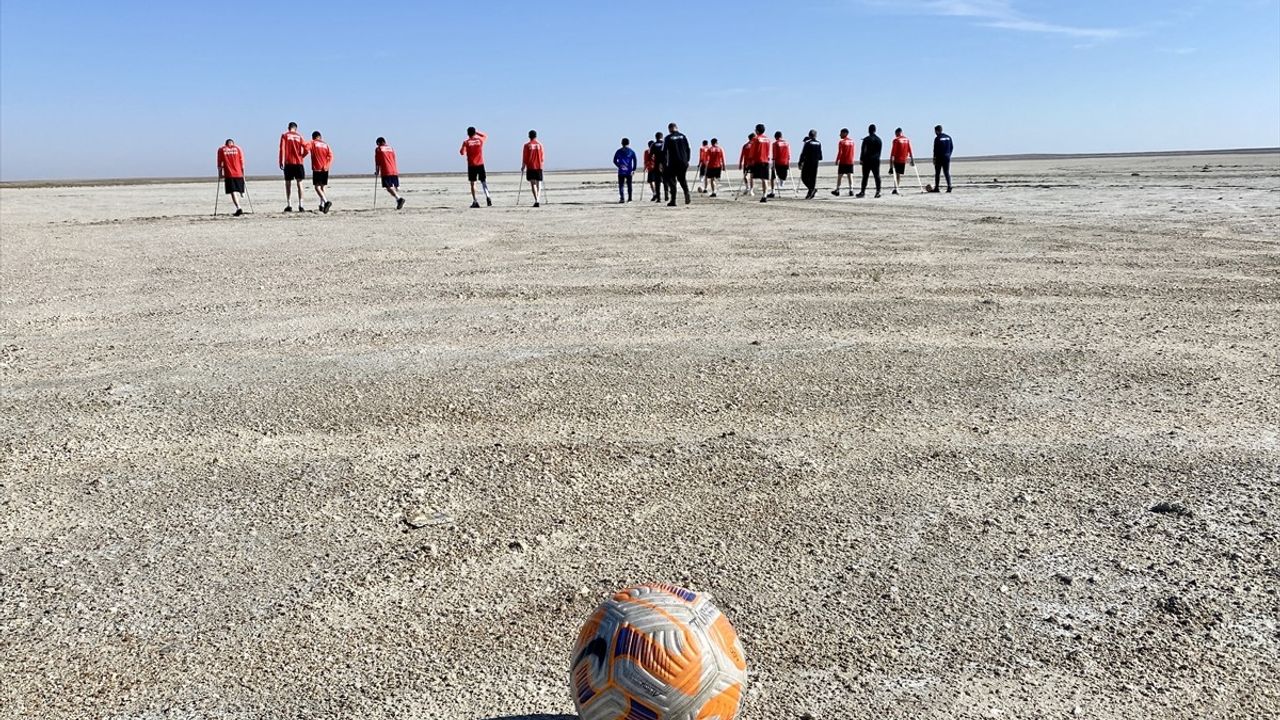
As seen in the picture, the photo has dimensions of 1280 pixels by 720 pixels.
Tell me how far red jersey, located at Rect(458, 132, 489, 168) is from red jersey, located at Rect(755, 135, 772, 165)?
277 inches

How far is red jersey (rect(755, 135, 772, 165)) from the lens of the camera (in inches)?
1005

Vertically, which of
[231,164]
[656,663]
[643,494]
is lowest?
[643,494]

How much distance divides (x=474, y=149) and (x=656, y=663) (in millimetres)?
21850

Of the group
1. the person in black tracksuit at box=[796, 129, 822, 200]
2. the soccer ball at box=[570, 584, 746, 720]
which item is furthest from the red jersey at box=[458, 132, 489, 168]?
the soccer ball at box=[570, 584, 746, 720]

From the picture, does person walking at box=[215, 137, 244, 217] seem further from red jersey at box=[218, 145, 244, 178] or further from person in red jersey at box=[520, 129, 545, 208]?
person in red jersey at box=[520, 129, 545, 208]

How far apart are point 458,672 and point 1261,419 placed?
178 inches

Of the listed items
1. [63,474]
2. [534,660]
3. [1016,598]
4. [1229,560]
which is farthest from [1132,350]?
[63,474]

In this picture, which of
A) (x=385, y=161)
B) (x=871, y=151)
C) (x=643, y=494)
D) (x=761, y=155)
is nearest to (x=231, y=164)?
(x=385, y=161)

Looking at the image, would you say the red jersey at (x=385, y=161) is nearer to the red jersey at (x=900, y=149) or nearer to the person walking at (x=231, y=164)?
the person walking at (x=231, y=164)

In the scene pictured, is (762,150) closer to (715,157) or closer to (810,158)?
(810,158)

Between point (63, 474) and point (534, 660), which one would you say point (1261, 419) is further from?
point (63, 474)

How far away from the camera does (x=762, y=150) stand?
25.6 meters

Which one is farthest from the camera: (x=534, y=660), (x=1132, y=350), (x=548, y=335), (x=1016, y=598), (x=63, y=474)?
(x=548, y=335)

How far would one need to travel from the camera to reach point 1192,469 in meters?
4.67
